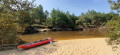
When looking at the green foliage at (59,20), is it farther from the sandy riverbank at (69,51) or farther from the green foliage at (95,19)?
the sandy riverbank at (69,51)

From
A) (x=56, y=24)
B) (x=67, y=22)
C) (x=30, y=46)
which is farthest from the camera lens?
(x=67, y=22)

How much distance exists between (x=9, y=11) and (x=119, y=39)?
25.1 feet

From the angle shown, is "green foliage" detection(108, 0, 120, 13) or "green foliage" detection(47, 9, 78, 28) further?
"green foliage" detection(47, 9, 78, 28)

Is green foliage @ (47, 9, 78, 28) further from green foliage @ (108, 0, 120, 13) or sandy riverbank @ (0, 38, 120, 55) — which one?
green foliage @ (108, 0, 120, 13)

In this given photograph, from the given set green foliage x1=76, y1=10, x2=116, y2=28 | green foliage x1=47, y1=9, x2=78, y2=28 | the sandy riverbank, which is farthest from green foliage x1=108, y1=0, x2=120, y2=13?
green foliage x1=76, y1=10, x2=116, y2=28

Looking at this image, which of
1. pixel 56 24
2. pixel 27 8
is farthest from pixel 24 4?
pixel 56 24

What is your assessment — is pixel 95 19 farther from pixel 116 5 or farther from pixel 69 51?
pixel 116 5

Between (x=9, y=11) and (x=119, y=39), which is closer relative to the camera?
(x=119, y=39)

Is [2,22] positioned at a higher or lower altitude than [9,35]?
higher

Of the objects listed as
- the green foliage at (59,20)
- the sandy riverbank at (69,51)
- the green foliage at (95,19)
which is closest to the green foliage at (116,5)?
the sandy riverbank at (69,51)

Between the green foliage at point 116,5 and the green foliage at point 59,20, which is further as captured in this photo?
the green foliage at point 59,20

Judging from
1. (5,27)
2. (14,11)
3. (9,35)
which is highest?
(14,11)

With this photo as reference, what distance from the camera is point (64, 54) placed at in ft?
24.1

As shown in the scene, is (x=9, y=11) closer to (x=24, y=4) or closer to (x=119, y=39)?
(x=24, y=4)
